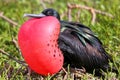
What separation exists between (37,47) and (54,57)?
0.42 ft

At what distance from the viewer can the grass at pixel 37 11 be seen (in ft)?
13.3

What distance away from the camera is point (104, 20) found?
5.01 metres

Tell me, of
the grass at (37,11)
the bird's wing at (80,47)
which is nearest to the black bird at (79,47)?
the bird's wing at (80,47)

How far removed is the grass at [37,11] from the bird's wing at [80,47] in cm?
12

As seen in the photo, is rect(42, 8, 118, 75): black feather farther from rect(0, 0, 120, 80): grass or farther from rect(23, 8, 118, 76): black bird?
rect(0, 0, 120, 80): grass

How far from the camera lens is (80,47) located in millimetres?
3734

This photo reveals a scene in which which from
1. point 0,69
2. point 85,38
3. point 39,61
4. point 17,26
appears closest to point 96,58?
point 85,38

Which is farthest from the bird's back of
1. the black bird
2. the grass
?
the grass

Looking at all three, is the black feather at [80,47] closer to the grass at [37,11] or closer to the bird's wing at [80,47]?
the bird's wing at [80,47]

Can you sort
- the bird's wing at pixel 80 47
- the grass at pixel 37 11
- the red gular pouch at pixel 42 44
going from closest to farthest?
the red gular pouch at pixel 42 44
the bird's wing at pixel 80 47
the grass at pixel 37 11

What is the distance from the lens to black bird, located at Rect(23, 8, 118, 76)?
3678 mm

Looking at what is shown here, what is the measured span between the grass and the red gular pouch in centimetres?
12

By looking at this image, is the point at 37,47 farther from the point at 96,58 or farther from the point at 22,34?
the point at 96,58

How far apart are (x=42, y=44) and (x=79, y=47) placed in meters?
0.30
